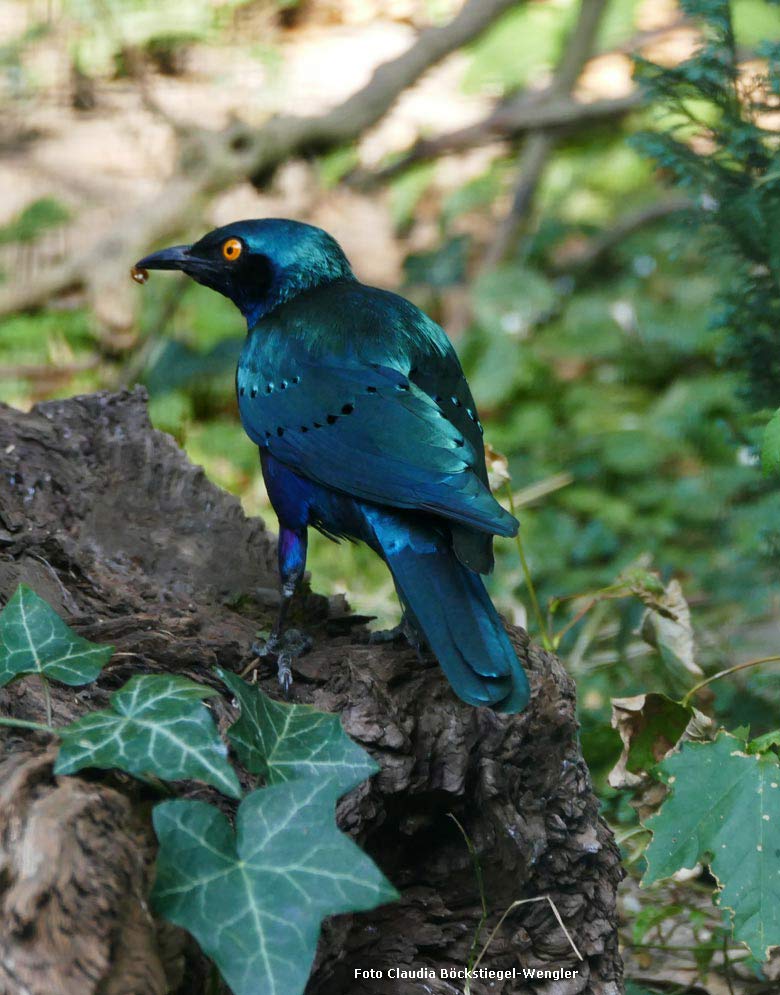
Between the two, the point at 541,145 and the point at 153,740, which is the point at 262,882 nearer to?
the point at 153,740

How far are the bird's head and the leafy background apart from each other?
1.00 meters

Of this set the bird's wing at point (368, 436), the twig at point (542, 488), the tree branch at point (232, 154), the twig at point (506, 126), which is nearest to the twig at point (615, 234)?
the twig at point (506, 126)

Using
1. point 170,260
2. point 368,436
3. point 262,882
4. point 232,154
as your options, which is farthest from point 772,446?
point 232,154

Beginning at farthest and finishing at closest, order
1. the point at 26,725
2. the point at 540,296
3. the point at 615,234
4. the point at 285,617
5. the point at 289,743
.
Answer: the point at 615,234 < the point at 540,296 < the point at 285,617 < the point at 289,743 < the point at 26,725

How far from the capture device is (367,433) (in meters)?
2.69

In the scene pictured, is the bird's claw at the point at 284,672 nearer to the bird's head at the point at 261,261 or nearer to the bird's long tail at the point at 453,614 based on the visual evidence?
the bird's long tail at the point at 453,614

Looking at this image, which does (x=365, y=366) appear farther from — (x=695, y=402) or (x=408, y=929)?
(x=695, y=402)

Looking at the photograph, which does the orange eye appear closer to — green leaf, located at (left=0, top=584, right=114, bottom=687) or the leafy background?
the leafy background

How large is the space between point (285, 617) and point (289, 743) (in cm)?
81

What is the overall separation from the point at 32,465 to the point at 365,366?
842 millimetres

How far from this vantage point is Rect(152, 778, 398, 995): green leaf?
5.49 ft

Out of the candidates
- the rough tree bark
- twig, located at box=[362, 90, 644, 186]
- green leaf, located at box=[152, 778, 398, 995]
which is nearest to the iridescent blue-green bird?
the rough tree bark

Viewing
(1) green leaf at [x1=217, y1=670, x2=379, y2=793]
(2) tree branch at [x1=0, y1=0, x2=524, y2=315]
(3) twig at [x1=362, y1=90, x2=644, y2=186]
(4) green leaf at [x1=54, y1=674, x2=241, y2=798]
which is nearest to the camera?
(4) green leaf at [x1=54, y1=674, x2=241, y2=798]

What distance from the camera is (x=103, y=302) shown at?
6.36 m
